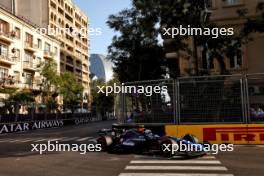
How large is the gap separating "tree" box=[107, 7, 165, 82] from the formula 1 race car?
29834 mm

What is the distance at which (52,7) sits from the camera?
88.1m

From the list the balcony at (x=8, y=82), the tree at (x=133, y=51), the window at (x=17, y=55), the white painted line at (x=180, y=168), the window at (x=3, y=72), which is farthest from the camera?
the window at (x=17, y=55)

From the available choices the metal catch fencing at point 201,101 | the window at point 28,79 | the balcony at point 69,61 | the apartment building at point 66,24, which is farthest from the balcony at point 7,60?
Answer: the metal catch fencing at point 201,101

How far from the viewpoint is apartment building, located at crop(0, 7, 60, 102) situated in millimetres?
58594

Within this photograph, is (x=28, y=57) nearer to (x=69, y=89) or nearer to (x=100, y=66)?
(x=69, y=89)

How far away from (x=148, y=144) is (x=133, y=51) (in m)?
33.0

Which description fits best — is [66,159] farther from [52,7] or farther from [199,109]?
[52,7]

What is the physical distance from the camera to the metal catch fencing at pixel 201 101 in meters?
16.9

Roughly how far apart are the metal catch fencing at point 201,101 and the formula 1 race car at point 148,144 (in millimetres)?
1894

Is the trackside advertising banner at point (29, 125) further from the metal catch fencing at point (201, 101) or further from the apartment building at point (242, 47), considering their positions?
the metal catch fencing at point (201, 101)

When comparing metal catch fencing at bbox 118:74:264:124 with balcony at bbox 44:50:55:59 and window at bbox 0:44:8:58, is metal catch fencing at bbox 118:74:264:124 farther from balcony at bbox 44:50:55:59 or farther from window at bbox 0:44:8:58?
balcony at bbox 44:50:55:59

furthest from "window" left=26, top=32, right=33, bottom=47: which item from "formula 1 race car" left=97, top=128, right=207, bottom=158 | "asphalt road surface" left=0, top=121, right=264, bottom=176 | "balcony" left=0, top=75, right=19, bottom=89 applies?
"asphalt road surface" left=0, top=121, right=264, bottom=176

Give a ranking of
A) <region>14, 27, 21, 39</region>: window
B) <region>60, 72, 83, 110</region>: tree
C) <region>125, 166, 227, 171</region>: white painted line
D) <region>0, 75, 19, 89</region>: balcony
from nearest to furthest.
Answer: <region>125, 166, 227, 171</region>: white painted line → <region>0, 75, 19, 89</region>: balcony → <region>14, 27, 21, 39</region>: window → <region>60, 72, 83, 110</region>: tree

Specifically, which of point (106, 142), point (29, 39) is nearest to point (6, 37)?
point (29, 39)
